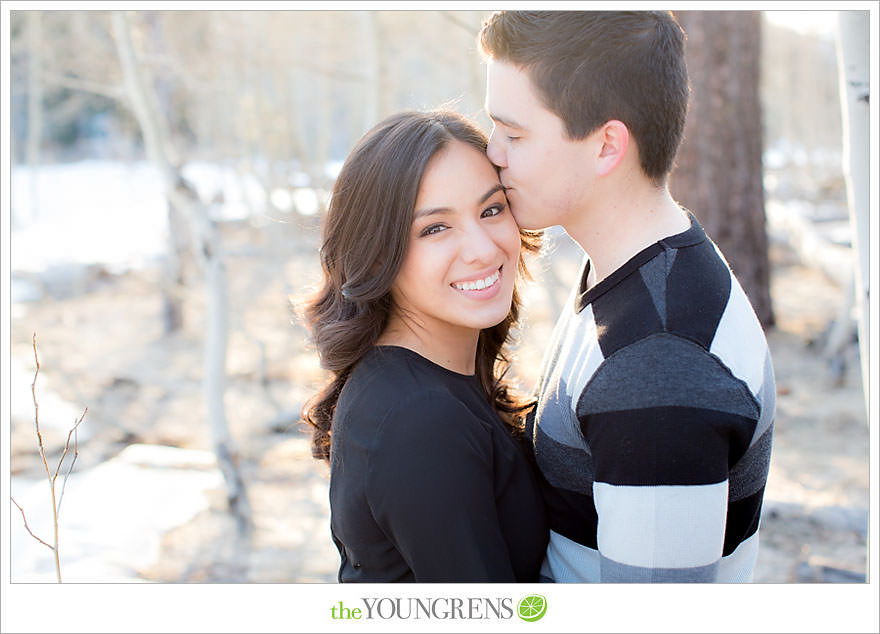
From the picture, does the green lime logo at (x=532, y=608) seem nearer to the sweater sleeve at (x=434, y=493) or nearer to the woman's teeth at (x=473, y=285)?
the sweater sleeve at (x=434, y=493)

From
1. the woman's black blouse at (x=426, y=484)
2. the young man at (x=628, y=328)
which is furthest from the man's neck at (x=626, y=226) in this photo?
the woman's black blouse at (x=426, y=484)

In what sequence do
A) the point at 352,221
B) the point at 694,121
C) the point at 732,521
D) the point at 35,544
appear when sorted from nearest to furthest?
the point at 732,521 < the point at 352,221 < the point at 35,544 < the point at 694,121

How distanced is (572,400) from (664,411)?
0.76ft

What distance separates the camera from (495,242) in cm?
198

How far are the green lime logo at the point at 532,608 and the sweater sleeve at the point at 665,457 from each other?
201 mm

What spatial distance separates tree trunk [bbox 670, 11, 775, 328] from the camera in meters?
7.27

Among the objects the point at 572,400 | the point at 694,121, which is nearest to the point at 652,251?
the point at 572,400

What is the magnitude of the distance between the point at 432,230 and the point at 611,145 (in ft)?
1.47

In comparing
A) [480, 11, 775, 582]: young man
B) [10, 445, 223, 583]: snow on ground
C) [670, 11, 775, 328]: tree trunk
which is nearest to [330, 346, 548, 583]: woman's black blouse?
[480, 11, 775, 582]: young man

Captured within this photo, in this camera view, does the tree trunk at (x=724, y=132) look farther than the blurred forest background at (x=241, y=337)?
Yes

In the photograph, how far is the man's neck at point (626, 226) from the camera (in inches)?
70.8

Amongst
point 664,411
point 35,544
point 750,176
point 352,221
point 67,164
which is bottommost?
point 67,164

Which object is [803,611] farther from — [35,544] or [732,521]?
[35,544]

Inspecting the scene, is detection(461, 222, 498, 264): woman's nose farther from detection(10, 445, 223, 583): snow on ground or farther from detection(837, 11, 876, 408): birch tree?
detection(10, 445, 223, 583): snow on ground
